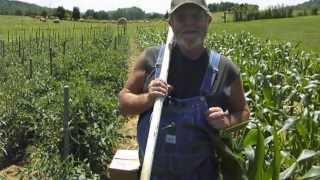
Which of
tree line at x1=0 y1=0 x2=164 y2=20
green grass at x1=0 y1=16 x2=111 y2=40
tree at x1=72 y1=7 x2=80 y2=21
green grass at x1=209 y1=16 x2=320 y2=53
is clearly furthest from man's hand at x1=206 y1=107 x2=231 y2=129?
tree at x1=72 y1=7 x2=80 y2=21

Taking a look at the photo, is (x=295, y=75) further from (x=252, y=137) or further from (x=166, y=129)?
(x=166, y=129)

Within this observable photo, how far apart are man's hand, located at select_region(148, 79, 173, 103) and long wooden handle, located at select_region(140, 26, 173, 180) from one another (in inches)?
0.9

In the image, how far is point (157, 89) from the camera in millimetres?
2451

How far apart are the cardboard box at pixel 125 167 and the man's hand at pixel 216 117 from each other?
1.31m

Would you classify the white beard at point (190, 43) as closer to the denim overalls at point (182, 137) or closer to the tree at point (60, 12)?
the denim overalls at point (182, 137)

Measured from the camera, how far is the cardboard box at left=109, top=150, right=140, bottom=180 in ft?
12.5

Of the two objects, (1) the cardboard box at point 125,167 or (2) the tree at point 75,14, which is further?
(2) the tree at point 75,14

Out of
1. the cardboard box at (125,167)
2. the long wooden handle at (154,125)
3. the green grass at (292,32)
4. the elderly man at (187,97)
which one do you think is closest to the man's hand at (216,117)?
the elderly man at (187,97)

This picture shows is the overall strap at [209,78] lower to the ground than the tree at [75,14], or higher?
lower

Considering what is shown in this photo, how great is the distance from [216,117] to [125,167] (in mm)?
1524

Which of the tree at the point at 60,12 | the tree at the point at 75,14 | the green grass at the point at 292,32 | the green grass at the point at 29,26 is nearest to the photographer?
the green grass at the point at 292,32

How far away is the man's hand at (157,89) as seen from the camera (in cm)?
245

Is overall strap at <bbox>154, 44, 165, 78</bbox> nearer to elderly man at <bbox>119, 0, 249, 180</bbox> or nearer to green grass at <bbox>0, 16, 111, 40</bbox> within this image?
elderly man at <bbox>119, 0, 249, 180</bbox>

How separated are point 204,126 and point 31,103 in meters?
4.62
